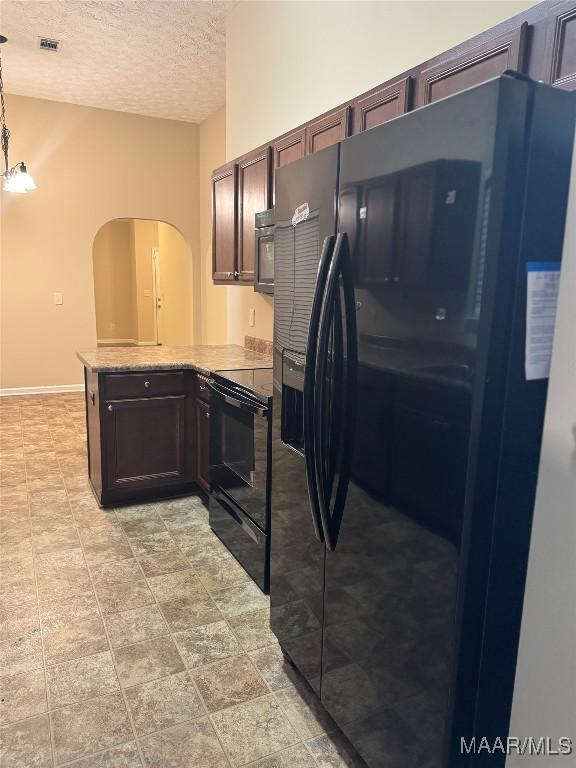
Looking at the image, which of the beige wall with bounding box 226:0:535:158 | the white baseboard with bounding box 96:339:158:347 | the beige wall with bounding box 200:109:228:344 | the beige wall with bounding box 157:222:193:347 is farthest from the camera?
the white baseboard with bounding box 96:339:158:347

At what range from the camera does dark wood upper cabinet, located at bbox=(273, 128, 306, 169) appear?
8.98 ft

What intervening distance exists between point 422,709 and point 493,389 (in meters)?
0.81

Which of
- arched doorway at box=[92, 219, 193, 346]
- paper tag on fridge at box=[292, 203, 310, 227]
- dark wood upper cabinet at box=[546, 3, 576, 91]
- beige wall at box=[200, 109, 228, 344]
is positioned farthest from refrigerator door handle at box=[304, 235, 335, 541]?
arched doorway at box=[92, 219, 193, 346]

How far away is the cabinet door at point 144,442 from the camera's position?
332 cm

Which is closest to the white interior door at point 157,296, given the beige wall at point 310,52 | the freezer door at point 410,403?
the beige wall at point 310,52

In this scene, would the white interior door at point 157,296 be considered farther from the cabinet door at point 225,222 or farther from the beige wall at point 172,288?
the cabinet door at point 225,222

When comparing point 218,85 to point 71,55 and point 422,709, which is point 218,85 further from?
point 422,709

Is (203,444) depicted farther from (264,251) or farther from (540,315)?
(540,315)

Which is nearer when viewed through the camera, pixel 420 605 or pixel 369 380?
pixel 420 605

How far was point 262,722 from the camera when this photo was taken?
178 cm

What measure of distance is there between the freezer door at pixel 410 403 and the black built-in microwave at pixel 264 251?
152cm

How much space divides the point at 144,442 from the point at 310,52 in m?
2.60

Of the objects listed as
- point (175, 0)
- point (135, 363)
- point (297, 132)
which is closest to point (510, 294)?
point (297, 132)

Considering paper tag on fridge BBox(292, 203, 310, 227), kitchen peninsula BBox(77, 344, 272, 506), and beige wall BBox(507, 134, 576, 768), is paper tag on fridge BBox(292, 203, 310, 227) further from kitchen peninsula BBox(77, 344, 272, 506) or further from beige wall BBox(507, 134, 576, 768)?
kitchen peninsula BBox(77, 344, 272, 506)
